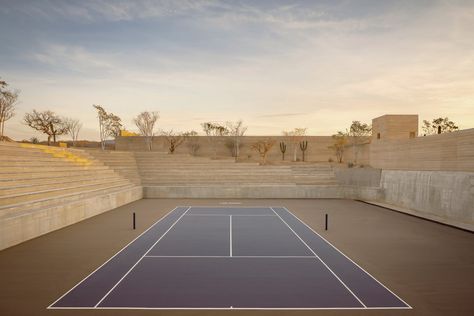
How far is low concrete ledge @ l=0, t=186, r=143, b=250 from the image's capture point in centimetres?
1257

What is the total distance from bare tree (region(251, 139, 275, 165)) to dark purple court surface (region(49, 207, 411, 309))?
4138 centimetres

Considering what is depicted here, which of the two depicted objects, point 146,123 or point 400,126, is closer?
point 400,126

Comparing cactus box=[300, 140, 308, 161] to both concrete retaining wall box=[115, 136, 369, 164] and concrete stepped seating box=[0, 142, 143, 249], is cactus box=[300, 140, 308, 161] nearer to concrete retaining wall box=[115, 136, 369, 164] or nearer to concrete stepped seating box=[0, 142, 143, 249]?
concrete retaining wall box=[115, 136, 369, 164]

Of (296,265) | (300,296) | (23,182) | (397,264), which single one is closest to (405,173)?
(397,264)

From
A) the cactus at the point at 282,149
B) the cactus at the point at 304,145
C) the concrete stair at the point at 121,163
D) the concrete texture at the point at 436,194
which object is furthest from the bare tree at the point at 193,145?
the concrete texture at the point at 436,194

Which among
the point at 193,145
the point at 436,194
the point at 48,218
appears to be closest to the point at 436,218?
the point at 436,194

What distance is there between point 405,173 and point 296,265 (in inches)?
694

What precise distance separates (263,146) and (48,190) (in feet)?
142

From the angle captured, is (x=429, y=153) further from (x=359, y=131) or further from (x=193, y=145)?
(x=359, y=131)

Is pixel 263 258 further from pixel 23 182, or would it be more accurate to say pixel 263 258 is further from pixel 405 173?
pixel 405 173

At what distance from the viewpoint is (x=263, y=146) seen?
193 feet

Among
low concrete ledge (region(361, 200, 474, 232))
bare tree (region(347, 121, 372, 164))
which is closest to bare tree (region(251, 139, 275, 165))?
bare tree (region(347, 121, 372, 164))

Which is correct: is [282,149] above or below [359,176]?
above

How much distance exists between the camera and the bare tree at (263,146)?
56306 millimetres
